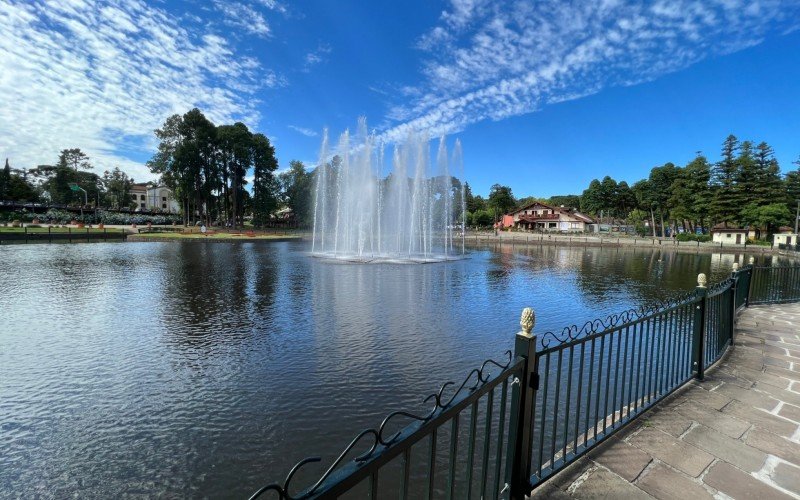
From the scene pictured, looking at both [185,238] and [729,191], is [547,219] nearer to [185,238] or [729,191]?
[729,191]

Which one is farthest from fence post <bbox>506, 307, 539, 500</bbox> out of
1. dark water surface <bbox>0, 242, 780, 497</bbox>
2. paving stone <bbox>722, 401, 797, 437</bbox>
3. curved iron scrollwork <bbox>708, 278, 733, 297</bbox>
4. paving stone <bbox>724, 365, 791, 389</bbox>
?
paving stone <bbox>724, 365, 791, 389</bbox>

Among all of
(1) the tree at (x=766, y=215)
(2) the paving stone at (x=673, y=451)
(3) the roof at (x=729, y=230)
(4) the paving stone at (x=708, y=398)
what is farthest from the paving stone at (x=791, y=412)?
(3) the roof at (x=729, y=230)

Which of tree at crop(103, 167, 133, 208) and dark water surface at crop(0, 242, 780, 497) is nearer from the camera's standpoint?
dark water surface at crop(0, 242, 780, 497)

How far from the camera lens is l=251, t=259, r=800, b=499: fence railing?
2.03 metres

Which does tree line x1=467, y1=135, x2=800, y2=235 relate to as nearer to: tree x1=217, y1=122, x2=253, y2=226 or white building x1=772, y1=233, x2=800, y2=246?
white building x1=772, y1=233, x2=800, y2=246

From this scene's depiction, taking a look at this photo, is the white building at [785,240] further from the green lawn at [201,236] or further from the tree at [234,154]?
the tree at [234,154]

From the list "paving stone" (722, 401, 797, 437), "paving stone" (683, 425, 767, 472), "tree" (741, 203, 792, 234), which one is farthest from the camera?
"tree" (741, 203, 792, 234)

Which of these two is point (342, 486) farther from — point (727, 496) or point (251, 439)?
point (251, 439)

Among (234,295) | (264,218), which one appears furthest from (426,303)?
(264,218)

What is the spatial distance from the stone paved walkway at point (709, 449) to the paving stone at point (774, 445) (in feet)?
0.03

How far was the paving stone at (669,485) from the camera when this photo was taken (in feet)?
10.9

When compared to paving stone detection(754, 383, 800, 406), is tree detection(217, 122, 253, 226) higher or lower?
higher

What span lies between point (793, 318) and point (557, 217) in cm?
8197

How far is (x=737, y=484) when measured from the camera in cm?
350
